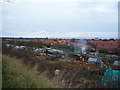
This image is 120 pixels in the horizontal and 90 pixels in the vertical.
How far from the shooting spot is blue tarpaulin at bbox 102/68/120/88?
344 centimetres

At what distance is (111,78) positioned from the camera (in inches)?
140

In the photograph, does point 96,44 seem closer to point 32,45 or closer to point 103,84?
point 103,84

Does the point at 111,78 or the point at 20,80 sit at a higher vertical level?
the point at 111,78

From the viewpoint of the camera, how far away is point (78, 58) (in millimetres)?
4445

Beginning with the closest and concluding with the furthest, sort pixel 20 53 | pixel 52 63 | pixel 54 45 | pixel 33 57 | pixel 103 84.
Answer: pixel 103 84 → pixel 52 63 → pixel 54 45 → pixel 33 57 → pixel 20 53

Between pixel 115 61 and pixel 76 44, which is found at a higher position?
pixel 76 44

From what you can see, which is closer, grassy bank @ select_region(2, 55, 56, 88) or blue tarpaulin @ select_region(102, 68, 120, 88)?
blue tarpaulin @ select_region(102, 68, 120, 88)

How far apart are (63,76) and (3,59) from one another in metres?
2.55

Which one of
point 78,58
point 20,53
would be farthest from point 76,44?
point 20,53

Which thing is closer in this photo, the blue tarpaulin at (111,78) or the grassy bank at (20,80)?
the blue tarpaulin at (111,78)

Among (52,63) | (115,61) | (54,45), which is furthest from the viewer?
(54,45)

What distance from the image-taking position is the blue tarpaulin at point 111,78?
3.44m

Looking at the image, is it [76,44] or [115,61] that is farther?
[76,44]

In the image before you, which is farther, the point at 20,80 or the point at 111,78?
the point at 20,80
